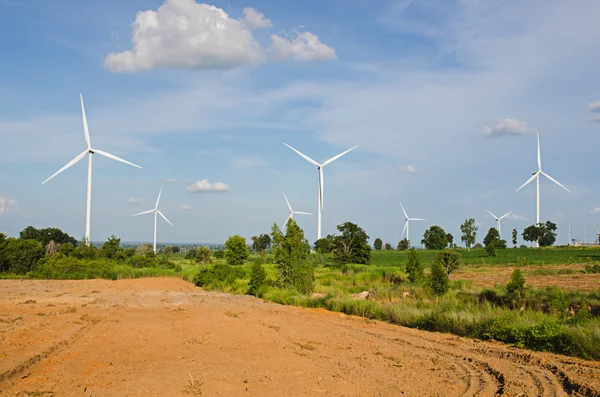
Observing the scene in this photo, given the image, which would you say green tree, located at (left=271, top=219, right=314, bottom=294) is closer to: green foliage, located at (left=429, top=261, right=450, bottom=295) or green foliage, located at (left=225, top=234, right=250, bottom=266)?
green foliage, located at (left=429, top=261, right=450, bottom=295)

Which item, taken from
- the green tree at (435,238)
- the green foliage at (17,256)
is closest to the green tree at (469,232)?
the green tree at (435,238)

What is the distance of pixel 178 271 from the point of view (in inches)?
1905

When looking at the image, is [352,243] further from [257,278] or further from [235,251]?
[257,278]

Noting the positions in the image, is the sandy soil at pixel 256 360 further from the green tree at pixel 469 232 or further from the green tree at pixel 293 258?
the green tree at pixel 469 232

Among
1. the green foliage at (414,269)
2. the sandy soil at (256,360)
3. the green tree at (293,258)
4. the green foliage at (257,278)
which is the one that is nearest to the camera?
the sandy soil at (256,360)

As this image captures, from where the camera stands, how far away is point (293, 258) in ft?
96.1

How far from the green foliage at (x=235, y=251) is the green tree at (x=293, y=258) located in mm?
20793

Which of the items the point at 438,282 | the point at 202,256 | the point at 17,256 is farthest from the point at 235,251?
the point at 438,282

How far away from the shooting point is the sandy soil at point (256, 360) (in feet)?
29.6

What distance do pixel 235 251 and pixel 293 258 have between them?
2208cm

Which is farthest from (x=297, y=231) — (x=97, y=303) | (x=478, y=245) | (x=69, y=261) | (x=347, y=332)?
(x=478, y=245)

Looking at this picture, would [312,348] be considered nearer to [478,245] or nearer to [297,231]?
[297,231]

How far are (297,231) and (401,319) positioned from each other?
12.0 m

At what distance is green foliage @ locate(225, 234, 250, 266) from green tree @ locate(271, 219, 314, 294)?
20793 millimetres
